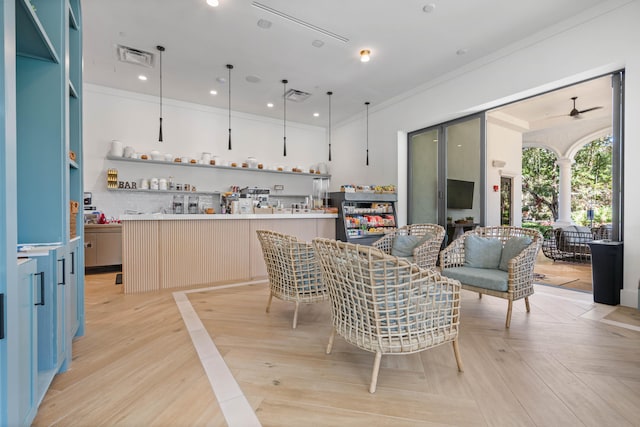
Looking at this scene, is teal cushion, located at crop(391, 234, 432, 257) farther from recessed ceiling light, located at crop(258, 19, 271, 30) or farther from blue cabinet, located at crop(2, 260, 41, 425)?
blue cabinet, located at crop(2, 260, 41, 425)

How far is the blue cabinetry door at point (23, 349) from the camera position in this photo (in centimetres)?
121

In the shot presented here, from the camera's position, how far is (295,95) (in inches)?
239

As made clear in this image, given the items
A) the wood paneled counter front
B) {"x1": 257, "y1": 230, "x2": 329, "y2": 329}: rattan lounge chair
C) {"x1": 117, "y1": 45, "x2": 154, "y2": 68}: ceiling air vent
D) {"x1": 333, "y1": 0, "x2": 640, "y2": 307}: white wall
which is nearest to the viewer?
{"x1": 257, "y1": 230, "x2": 329, "y2": 329}: rattan lounge chair

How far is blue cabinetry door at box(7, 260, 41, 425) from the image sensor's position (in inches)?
47.6

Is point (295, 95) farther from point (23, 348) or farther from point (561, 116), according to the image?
point (561, 116)

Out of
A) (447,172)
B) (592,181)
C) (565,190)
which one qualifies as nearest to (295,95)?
(447,172)

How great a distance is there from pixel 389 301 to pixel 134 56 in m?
4.92

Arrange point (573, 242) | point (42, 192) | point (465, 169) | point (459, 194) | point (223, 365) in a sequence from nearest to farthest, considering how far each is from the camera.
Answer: point (42, 192) < point (223, 365) < point (465, 169) < point (459, 194) < point (573, 242)

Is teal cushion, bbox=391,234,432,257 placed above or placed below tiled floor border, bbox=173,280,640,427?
above

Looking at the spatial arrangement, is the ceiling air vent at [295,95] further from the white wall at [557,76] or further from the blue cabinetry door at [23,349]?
the blue cabinetry door at [23,349]

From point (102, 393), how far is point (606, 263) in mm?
4794

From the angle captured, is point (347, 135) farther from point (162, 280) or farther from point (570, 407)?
point (570, 407)

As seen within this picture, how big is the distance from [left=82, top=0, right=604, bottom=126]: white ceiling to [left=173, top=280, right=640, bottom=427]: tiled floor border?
11.0ft

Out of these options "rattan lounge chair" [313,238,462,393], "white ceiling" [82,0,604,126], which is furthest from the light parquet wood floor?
"white ceiling" [82,0,604,126]
